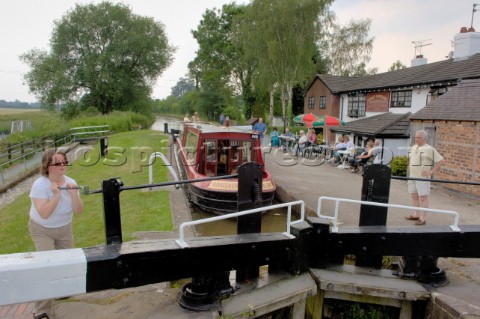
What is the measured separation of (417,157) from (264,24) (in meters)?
21.9

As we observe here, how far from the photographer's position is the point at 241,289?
3670 millimetres

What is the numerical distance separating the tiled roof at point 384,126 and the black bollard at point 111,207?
13458mm

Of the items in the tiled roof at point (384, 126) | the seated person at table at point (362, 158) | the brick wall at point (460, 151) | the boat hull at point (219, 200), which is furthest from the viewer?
the tiled roof at point (384, 126)

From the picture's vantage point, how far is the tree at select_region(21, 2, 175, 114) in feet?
103

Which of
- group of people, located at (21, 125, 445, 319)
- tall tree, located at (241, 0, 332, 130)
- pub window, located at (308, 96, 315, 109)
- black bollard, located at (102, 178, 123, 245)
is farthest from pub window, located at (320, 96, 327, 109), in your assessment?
black bollard, located at (102, 178, 123, 245)

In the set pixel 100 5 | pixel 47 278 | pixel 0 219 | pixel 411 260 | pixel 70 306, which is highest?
pixel 100 5

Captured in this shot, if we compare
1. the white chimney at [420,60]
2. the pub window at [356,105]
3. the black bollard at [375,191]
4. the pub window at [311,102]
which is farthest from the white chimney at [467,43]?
the black bollard at [375,191]

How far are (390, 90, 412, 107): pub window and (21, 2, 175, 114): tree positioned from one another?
23.4 metres

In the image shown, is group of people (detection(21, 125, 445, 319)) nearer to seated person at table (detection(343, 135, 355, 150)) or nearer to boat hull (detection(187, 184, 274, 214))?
boat hull (detection(187, 184, 274, 214))

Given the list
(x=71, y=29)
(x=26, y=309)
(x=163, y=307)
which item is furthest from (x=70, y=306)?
(x=71, y=29)

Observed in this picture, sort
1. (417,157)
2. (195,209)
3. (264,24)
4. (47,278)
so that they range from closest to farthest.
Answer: (47,278), (417,157), (195,209), (264,24)

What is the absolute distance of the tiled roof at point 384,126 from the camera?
14.6 meters

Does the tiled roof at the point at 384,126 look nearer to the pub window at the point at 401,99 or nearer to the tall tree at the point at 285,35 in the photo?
the pub window at the point at 401,99

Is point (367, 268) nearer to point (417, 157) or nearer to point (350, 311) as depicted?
point (350, 311)
